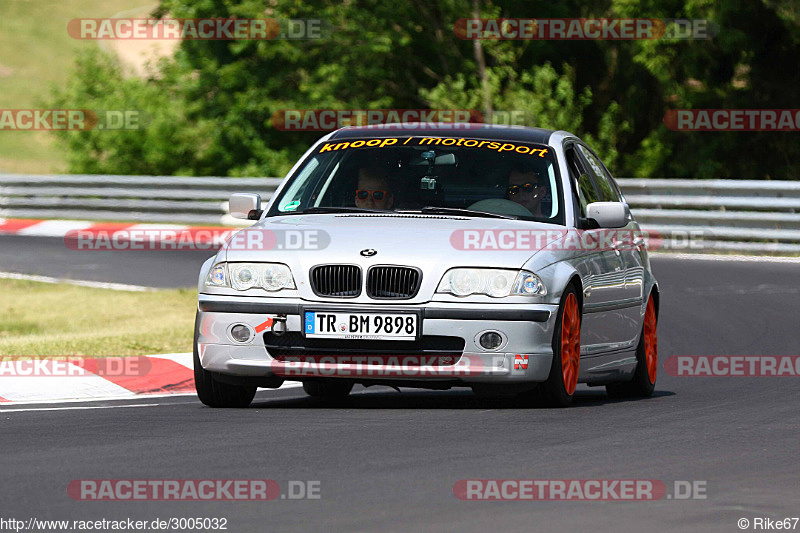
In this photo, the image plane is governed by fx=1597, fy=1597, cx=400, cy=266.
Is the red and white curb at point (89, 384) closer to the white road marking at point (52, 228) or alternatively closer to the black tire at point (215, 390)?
the black tire at point (215, 390)

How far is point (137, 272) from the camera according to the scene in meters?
20.8

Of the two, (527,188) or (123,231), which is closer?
(527,188)

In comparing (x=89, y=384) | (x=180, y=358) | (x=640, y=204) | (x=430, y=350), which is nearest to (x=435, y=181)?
(x=430, y=350)

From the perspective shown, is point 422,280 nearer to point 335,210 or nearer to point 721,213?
point 335,210

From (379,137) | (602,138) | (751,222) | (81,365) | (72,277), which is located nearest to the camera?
(379,137)

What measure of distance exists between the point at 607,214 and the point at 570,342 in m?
0.88

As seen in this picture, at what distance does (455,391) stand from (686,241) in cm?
1287

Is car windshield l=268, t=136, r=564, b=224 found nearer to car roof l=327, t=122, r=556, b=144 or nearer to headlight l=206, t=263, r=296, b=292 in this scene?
car roof l=327, t=122, r=556, b=144

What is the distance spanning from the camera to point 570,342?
896cm

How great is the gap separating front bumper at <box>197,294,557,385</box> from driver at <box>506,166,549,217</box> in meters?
1.07

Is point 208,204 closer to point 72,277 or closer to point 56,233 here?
point 56,233

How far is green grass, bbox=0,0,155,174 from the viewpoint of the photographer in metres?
90.1

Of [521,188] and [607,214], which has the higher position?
[521,188]

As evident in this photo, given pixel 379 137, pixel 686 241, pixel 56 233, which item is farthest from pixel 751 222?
pixel 379 137
